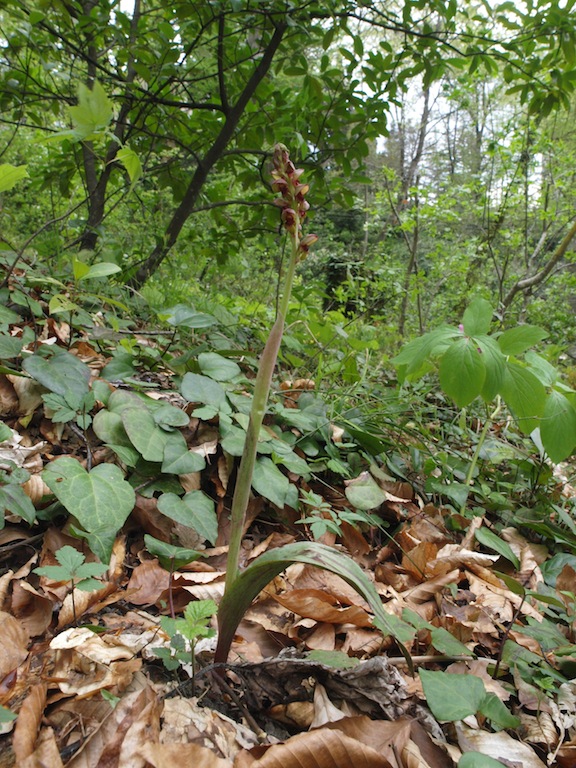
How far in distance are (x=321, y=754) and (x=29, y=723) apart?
0.48 meters

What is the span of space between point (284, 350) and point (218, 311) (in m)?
0.48

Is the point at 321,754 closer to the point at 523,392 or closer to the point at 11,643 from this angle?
the point at 11,643

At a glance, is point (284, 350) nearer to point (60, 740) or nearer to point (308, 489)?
point (308, 489)

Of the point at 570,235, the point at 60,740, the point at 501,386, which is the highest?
the point at 570,235

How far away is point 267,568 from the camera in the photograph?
76 centimetres

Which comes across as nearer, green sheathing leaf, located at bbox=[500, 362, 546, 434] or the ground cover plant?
the ground cover plant

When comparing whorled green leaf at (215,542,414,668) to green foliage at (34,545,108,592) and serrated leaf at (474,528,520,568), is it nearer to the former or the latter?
green foliage at (34,545,108,592)

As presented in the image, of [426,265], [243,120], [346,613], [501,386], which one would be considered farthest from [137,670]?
[426,265]

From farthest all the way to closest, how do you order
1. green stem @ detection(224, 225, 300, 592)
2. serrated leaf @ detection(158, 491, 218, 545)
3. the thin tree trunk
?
1. the thin tree trunk
2. serrated leaf @ detection(158, 491, 218, 545)
3. green stem @ detection(224, 225, 300, 592)

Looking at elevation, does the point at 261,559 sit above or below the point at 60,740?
above

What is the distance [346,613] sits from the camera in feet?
3.75

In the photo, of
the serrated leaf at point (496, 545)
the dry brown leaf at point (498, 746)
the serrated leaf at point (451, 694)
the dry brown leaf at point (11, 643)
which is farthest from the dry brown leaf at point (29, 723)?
the serrated leaf at point (496, 545)

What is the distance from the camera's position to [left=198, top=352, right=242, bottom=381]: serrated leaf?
1.78 metres

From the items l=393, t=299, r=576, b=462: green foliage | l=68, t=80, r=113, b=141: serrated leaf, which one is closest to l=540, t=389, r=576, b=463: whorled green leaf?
l=393, t=299, r=576, b=462: green foliage
